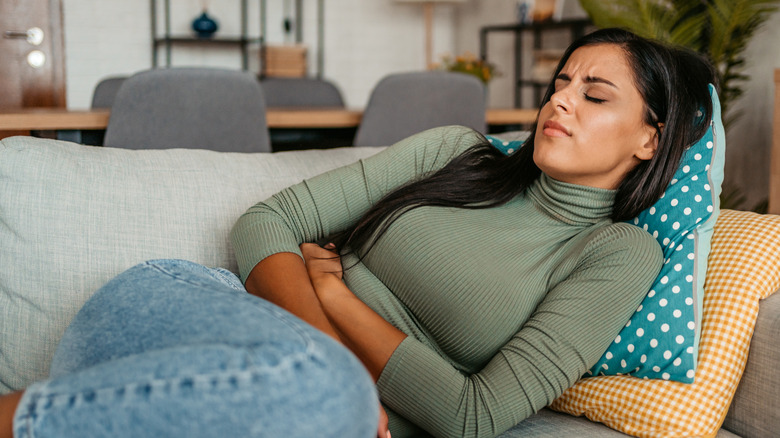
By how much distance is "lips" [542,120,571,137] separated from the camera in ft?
3.89

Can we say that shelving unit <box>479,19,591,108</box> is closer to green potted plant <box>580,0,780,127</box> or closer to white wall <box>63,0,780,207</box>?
white wall <box>63,0,780,207</box>

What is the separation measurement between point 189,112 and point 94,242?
1180 mm

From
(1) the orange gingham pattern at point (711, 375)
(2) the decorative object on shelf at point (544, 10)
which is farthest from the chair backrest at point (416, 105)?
(2) the decorative object on shelf at point (544, 10)

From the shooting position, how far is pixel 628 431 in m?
1.07

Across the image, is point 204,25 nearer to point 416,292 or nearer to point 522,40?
point 522,40

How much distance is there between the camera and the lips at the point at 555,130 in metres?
1.18

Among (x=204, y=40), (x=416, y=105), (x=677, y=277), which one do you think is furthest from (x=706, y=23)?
(x=204, y=40)

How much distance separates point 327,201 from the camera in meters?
1.24

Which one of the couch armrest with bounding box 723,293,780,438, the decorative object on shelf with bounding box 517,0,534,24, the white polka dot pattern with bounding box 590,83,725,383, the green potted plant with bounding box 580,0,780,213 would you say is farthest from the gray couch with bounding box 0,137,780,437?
the decorative object on shelf with bounding box 517,0,534,24

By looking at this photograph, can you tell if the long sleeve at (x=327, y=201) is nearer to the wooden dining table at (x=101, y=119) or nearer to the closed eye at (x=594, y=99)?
the closed eye at (x=594, y=99)

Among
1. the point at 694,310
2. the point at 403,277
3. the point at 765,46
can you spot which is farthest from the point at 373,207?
the point at 765,46

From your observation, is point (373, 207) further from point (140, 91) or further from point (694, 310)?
point (140, 91)

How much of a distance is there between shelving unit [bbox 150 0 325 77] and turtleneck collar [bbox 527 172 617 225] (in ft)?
13.5

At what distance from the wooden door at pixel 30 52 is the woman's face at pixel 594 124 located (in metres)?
2.80
